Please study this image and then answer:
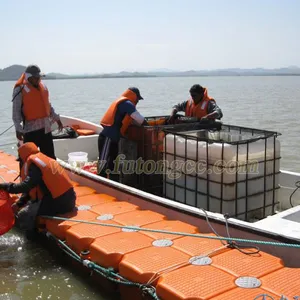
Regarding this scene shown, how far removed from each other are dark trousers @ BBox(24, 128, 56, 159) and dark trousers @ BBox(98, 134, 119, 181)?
758mm

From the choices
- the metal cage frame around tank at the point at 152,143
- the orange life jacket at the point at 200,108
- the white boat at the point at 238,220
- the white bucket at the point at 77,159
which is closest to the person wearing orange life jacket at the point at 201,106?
the orange life jacket at the point at 200,108

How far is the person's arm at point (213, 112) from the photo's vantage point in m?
5.58

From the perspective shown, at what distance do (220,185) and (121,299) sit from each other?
147cm

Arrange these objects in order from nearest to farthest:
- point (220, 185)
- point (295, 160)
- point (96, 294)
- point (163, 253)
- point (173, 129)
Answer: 1. point (163, 253)
2. point (96, 294)
3. point (220, 185)
4. point (173, 129)
5. point (295, 160)

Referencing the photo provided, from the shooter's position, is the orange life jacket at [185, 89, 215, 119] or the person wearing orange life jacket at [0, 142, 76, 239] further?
the orange life jacket at [185, 89, 215, 119]

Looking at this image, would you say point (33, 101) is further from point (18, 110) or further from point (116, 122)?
point (116, 122)

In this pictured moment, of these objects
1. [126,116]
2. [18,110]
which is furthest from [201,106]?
[18,110]

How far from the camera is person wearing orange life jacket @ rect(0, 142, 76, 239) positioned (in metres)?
4.41

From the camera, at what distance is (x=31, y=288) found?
160 inches

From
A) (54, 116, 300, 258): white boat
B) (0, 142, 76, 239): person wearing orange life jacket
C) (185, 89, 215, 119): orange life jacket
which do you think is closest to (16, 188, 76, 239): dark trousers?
(0, 142, 76, 239): person wearing orange life jacket

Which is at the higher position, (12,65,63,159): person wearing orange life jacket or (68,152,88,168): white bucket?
(12,65,63,159): person wearing orange life jacket

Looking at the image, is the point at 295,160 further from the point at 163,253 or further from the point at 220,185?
the point at 163,253

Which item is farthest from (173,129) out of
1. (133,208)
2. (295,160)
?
(295,160)

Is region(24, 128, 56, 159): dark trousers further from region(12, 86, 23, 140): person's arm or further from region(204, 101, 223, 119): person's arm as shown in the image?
region(204, 101, 223, 119): person's arm
